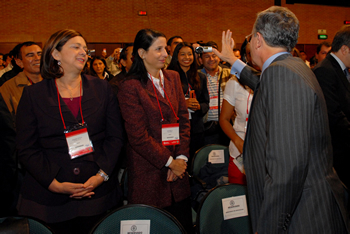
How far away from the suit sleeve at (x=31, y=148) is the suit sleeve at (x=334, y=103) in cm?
218

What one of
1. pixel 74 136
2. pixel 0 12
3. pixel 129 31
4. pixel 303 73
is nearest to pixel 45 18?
pixel 0 12

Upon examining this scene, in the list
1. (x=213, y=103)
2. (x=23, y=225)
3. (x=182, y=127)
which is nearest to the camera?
(x=23, y=225)

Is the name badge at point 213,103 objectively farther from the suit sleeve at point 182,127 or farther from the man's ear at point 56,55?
the man's ear at point 56,55

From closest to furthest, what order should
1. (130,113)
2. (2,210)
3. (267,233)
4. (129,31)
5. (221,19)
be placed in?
(267,233) < (2,210) < (130,113) < (129,31) < (221,19)

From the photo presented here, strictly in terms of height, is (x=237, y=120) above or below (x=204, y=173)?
above

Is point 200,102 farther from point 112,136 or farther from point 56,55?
point 56,55

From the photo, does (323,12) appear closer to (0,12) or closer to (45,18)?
(45,18)

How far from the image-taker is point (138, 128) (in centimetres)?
189

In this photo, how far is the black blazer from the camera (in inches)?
124

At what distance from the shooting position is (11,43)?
8.91 m

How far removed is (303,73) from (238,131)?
4.12ft

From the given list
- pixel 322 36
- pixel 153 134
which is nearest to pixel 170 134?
pixel 153 134

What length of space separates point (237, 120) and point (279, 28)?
3.96 ft

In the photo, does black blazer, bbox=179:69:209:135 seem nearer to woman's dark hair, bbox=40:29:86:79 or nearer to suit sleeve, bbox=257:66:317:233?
woman's dark hair, bbox=40:29:86:79
